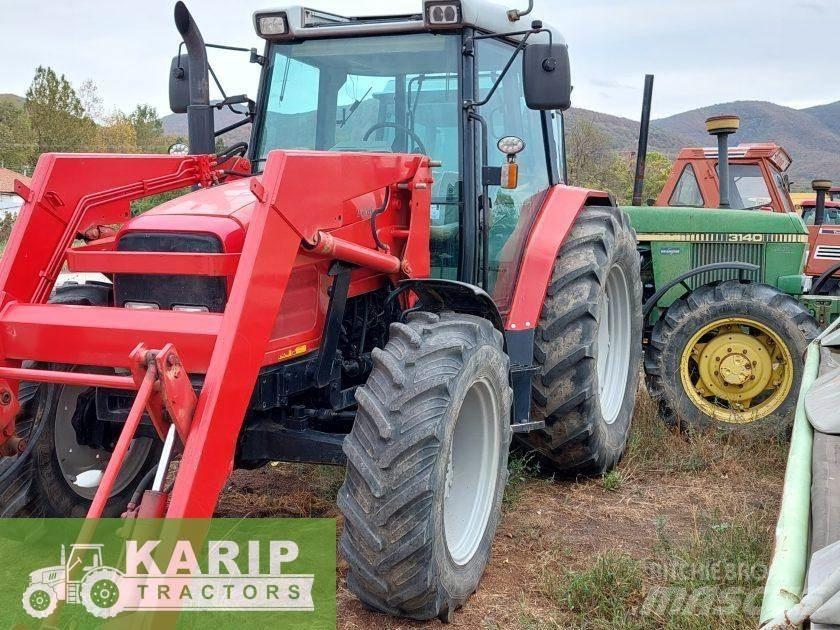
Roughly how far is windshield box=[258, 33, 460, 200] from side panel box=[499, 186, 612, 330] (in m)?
0.65

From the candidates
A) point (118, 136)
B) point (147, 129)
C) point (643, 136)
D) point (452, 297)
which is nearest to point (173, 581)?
point (452, 297)

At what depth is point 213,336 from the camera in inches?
117

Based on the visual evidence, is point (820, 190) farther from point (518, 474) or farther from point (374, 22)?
point (374, 22)

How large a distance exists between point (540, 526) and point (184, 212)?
2269 mm

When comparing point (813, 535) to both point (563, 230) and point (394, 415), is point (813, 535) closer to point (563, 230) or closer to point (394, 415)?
point (394, 415)

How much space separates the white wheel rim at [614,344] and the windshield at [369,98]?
175 centimetres

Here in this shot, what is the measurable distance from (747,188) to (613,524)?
5550 mm

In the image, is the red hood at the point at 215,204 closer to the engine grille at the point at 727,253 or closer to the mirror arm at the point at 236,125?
the mirror arm at the point at 236,125

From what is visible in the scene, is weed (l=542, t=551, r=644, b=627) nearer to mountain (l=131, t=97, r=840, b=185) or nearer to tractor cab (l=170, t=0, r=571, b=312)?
tractor cab (l=170, t=0, r=571, b=312)

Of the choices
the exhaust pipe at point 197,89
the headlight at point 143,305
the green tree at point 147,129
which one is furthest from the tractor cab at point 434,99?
the green tree at point 147,129

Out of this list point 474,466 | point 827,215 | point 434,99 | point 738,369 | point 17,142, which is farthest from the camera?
point 17,142

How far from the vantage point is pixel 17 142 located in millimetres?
42750

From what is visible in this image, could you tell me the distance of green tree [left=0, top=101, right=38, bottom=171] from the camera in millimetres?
42406

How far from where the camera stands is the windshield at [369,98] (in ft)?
13.7
